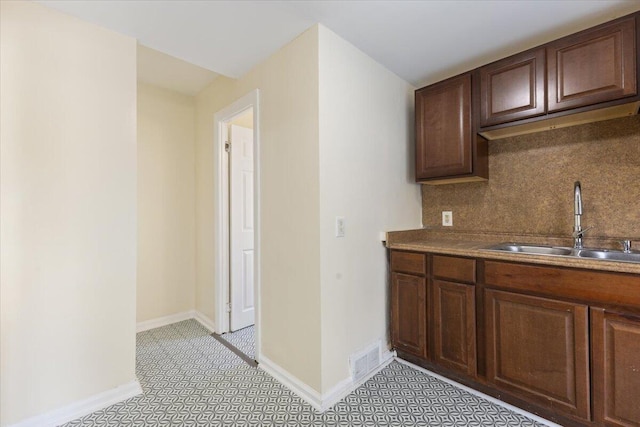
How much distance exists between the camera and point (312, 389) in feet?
5.75

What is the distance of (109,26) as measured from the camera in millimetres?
1732

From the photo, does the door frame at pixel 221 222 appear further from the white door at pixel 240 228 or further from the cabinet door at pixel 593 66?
the cabinet door at pixel 593 66

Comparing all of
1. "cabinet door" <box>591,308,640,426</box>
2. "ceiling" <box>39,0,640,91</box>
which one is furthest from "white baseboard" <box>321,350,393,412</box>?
"ceiling" <box>39,0,640,91</box>

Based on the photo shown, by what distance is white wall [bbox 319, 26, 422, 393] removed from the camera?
1.75 m

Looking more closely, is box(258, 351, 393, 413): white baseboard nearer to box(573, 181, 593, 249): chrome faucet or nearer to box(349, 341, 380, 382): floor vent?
box(349, 341, 380, 382): floor vent

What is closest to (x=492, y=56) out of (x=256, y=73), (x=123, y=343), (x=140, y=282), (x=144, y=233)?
(x=256, y=73)

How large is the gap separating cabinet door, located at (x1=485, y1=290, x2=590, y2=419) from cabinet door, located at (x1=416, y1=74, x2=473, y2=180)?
3.06 feet

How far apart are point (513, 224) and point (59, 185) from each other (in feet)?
9.51

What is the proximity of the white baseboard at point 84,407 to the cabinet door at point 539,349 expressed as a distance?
217cm

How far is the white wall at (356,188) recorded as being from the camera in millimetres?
1752

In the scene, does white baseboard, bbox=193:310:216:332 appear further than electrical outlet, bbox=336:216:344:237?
Yes

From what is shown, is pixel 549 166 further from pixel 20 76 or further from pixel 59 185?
pixel 20 76

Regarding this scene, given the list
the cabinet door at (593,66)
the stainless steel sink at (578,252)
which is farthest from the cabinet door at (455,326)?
the cabinet door at (593,66)

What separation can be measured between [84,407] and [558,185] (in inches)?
126
